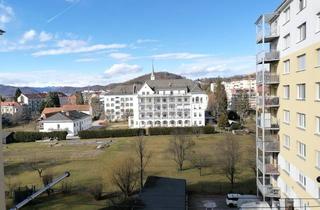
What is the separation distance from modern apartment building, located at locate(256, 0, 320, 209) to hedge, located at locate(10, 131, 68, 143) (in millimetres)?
40789

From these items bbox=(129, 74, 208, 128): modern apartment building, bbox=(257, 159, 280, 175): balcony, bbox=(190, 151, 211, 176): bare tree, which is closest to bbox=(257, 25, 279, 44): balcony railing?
bbox=(257, 159, 280, 175): balcony

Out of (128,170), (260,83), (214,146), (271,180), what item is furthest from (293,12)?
(214,146)

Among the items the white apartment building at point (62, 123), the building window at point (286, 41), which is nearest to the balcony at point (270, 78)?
the building window at point (286, 41)

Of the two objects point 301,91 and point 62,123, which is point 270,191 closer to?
point 301,91

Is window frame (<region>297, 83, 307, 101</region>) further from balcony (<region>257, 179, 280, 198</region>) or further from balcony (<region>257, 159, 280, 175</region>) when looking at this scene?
balcony (<region>257, 179, 280, 198</region>)

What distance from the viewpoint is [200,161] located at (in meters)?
32.3

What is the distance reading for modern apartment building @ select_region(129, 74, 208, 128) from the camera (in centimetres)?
6506

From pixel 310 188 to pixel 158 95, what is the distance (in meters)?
52.7

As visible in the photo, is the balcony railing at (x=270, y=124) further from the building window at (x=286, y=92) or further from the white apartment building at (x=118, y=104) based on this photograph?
the white apartment building at (x=118, y=104)

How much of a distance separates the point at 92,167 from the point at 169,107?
35.3 meters

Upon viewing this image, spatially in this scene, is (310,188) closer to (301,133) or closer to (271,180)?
(301,133)

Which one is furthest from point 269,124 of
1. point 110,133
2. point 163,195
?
point 110,133

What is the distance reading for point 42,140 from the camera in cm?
5444

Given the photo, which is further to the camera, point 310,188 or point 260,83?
point 260,83
